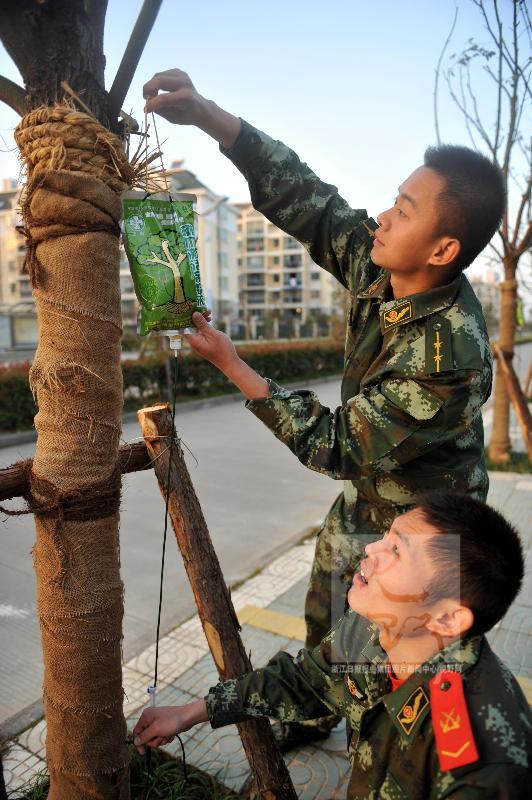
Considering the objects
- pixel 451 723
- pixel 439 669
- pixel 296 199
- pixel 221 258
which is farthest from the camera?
pixel 221 258

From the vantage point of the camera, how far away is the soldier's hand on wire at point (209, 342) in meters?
1.27

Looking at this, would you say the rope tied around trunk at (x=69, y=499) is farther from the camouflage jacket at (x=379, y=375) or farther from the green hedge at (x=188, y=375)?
the green hedge at (x=188, y=375)

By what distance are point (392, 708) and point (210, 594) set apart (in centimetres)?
60

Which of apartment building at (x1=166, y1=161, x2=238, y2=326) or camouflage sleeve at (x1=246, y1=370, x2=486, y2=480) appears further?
apartment building at (x1=166, y1=161, x2=238, y2=326)

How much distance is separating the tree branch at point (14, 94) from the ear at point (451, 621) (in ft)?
4.58

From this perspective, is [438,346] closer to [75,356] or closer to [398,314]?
[398,314]

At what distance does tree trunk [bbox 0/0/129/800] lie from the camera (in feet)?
4.04

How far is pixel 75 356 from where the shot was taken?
50.3 inches

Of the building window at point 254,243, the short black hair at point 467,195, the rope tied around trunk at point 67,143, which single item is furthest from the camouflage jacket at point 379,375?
the building window at point 254,243

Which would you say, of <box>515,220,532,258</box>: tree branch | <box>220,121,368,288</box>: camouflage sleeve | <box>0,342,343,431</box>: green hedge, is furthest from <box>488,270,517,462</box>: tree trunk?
<box>0,342,343,431</box>: green hedge

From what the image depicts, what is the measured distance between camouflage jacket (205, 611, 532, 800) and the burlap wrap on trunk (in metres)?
0.31

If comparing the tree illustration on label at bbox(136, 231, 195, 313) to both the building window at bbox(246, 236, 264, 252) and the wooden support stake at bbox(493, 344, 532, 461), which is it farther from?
the building window at bbox(246, 236, 264, 252)

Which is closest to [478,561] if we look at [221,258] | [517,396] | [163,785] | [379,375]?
[379,375]

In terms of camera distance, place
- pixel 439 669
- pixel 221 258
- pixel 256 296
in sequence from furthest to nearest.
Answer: pixel 256 296
pixel 221 258
pixel 439 669
